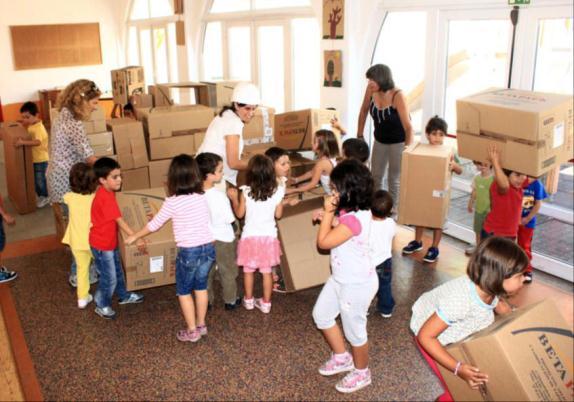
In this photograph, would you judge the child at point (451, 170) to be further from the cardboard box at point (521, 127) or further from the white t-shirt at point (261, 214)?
the white t-shirt at point (261, 214)

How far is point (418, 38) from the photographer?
518 centimetres

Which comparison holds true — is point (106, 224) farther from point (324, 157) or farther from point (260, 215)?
point (324, 157)

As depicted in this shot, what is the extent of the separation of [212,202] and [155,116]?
1865 millimetres

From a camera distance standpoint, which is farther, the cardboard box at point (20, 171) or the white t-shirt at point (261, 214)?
the cardboard box at point (20, 171)

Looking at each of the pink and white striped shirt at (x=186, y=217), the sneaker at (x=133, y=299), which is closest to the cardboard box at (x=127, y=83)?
the sneaker at (x=133, y=299)

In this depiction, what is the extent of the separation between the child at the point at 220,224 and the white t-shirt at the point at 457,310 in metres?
1.42

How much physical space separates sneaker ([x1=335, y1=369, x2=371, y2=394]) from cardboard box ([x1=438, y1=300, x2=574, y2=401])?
734 millimetres

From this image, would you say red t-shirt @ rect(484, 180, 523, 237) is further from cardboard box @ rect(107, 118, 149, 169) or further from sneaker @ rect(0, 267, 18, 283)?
sneaker @ rect(0, 267, 18, 283)

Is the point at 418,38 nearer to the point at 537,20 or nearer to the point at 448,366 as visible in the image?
the point at 537,20

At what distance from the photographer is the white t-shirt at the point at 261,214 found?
3270 millimetres

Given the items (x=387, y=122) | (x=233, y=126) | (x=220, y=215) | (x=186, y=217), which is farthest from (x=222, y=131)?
(x=387, y=122)

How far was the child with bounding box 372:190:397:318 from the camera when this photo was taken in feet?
10.2

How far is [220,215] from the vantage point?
3.25 m

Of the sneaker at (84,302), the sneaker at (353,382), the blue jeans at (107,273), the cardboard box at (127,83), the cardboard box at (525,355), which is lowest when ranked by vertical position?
the sneaker at (353,382)
